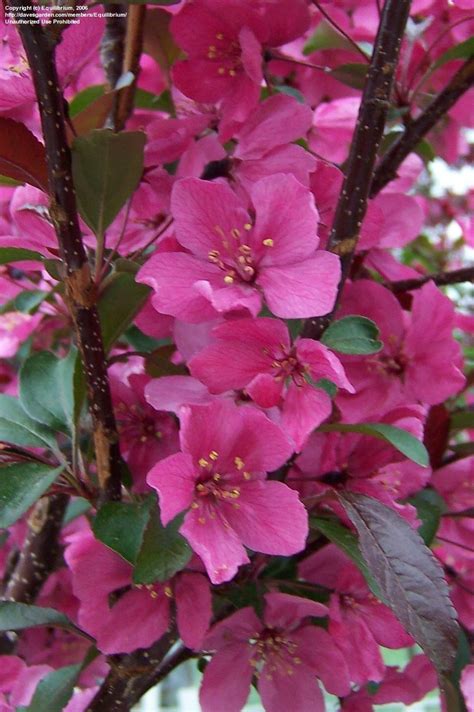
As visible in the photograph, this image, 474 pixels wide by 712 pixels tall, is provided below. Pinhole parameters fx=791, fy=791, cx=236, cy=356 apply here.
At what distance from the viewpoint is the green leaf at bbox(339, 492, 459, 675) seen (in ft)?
1.85

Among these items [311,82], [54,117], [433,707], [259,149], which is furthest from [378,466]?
[433,707]

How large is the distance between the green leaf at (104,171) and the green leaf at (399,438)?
0.88ft

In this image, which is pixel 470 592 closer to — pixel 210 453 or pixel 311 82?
pixel 210 453

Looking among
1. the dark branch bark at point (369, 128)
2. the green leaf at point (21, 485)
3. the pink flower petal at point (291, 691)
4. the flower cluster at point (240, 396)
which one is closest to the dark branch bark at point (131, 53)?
the flower cluster at point (240, 396)

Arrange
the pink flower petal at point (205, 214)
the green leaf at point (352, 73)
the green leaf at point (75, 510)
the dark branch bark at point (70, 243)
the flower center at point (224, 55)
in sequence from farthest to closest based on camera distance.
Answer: the green leaf at point (75, 510) < the green leaf at point (352, 73) < the flower center at point (224, 55) < the pink flower petal at point (205, 214) < the dark branch bark at point (70, 243)

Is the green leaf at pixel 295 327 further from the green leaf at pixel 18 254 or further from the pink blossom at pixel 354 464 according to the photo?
the green leaf at pixel 18 254

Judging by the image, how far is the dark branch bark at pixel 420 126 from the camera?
835mm

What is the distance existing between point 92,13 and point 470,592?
2.27ft

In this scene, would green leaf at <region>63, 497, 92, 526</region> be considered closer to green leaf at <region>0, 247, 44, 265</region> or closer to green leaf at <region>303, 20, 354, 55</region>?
green leaf at <region>0, 247, 44, 265</region>

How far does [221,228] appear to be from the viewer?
0.67m

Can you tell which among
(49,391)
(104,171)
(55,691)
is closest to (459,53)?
(104,171)

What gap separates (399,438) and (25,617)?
376 mm

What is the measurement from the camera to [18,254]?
68cm

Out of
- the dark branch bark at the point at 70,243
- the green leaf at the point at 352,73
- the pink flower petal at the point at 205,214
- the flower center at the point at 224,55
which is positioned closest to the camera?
the dark branch bark at the point at 70,243
